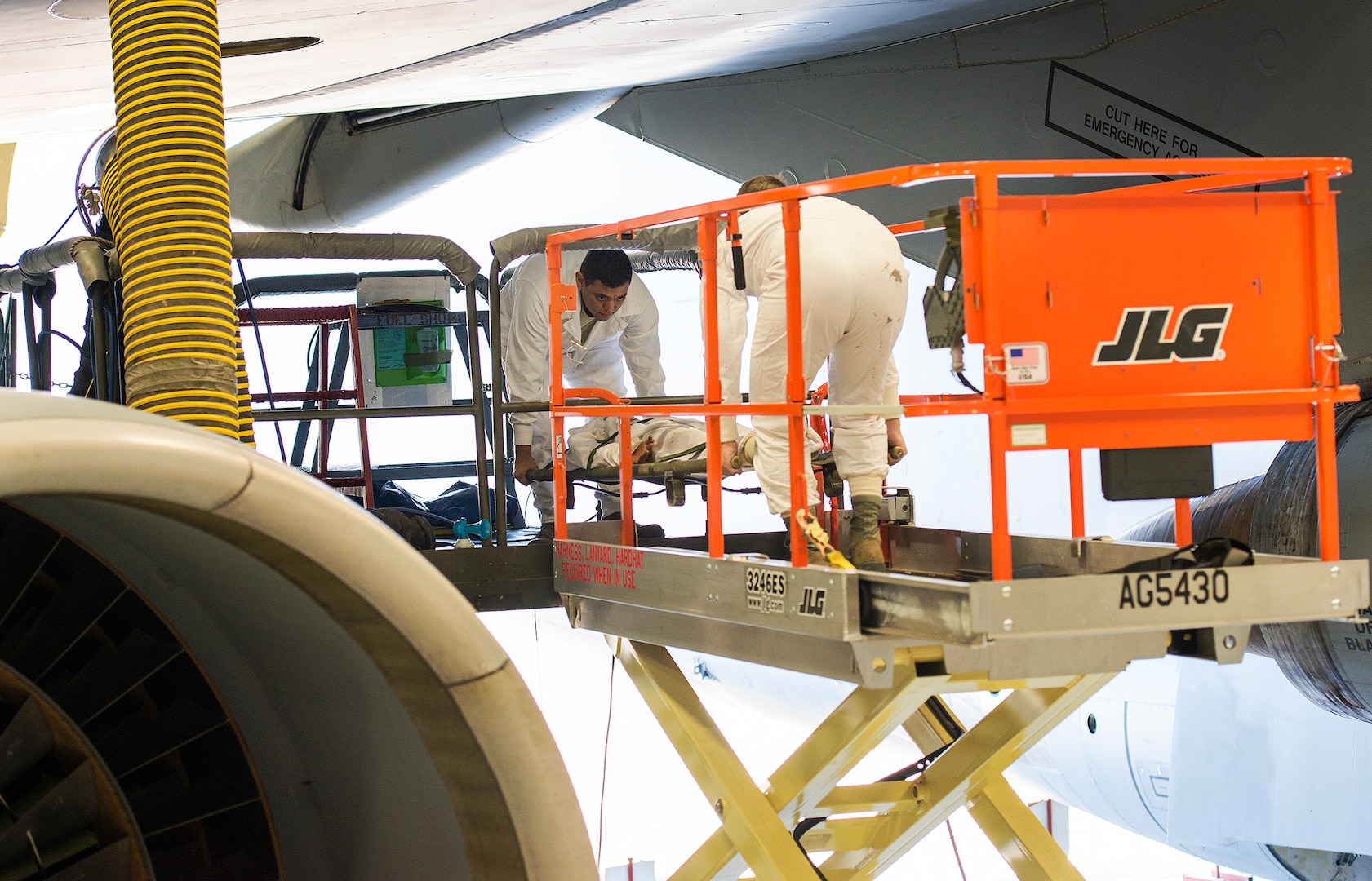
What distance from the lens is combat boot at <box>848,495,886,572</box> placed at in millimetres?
4293

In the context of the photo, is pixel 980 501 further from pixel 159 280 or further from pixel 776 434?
pixel 159 280

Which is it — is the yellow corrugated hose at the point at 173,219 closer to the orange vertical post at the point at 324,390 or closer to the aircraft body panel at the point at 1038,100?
the orange vertical post at the point at 324,390

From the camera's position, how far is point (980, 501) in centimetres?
824

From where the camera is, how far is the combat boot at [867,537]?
Answer: 4293mm

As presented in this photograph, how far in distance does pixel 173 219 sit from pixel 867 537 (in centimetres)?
236

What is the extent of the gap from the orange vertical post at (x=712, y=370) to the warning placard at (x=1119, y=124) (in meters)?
3.17

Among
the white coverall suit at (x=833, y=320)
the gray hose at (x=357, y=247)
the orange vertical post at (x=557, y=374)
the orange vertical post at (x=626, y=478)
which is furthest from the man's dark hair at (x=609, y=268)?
the white coverall suit at (x=833, y=320)

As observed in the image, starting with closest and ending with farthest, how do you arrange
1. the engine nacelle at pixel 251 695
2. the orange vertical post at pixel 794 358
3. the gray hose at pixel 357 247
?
the engine nacelle at pixel 251 695
the orange vertical post at pixel 794 358
the gray hose at pixel 357 247

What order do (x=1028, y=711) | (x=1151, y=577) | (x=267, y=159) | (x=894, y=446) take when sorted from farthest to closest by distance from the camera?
(x=267, y=159), (x=894, y=446), (x=1028, y=711), (x=1151, y=577)

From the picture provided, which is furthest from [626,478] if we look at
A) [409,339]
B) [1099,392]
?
[409,339]

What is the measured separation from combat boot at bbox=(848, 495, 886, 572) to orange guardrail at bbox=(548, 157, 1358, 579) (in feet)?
3.54

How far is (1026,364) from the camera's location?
3.19m

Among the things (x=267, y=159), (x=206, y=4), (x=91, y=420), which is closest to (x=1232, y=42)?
(x=206, y=4)

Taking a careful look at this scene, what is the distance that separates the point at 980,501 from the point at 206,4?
19.3 feet
